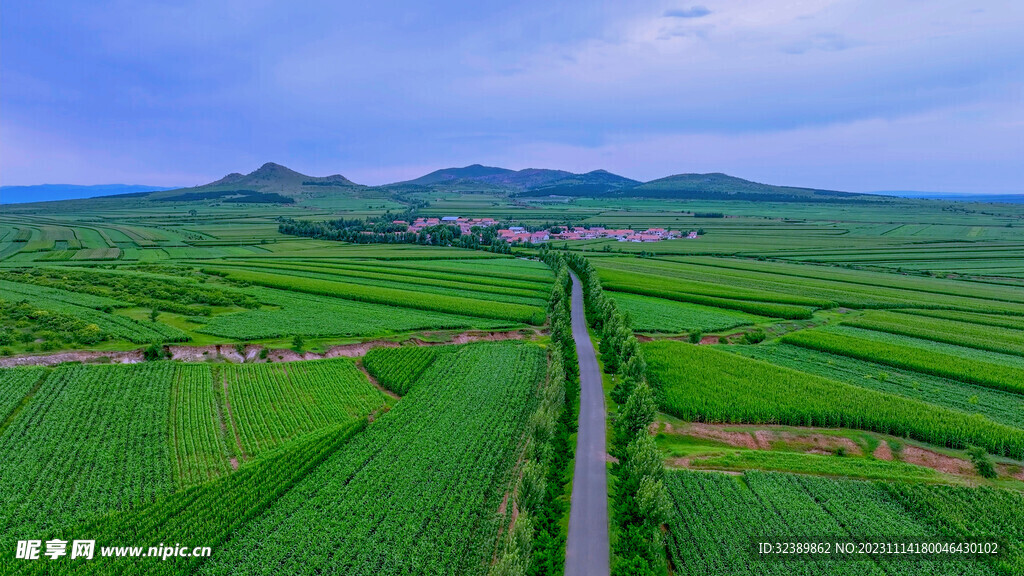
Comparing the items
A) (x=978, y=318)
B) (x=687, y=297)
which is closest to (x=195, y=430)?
(x=687, y=297)

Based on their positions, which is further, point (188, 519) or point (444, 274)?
point (444, 274)

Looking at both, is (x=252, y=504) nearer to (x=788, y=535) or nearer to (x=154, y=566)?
(x=154, y=566)

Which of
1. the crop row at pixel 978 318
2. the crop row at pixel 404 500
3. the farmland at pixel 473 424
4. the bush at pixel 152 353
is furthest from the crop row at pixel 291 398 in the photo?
the crop row at pixel 978 318

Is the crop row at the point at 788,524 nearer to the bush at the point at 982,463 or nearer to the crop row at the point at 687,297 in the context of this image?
the bush at the point at 982,463

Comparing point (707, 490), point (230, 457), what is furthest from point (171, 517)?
point (707, 490)

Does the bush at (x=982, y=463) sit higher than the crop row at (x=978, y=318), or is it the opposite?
the crop row at (x=978, y=318)

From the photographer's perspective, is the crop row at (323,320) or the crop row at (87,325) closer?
the crop row at (87,325)

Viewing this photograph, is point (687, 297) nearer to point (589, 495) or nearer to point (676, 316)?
point (676, 316)

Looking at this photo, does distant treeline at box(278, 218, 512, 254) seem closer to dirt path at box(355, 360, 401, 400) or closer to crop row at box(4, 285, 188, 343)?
dirt path at box(355, 360, 401, 400)
